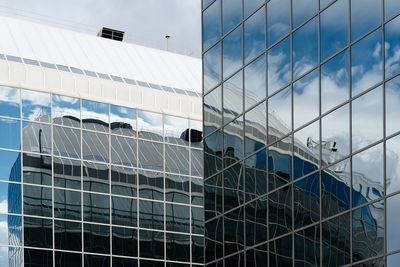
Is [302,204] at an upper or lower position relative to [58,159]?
lower

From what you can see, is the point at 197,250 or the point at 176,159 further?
the point at 176,159

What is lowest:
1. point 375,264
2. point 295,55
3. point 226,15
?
point 375,264

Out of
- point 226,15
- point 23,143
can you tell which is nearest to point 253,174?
point 226,15

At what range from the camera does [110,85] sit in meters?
71.9

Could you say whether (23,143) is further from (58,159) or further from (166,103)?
(166,103)

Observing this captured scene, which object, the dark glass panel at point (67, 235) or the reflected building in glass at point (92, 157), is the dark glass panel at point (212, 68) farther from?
the dark glass panel at point (67, 235)

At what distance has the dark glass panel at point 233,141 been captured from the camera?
42.4 metres

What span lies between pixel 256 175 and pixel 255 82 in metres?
3.95

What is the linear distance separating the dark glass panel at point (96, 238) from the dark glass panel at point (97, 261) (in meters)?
0.43

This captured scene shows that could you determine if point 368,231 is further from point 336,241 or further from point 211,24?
point 211,24

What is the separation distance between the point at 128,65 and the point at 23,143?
14392 mm

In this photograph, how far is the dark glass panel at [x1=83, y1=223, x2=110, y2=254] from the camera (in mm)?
66250

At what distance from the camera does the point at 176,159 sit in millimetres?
Result: 72250

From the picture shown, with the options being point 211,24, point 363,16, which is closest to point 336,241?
point 363,16
